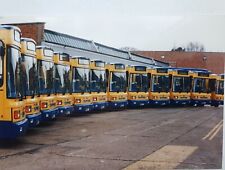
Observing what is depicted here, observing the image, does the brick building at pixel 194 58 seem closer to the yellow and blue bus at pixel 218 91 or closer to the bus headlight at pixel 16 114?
the yellow and blue bus at pixel 218 91

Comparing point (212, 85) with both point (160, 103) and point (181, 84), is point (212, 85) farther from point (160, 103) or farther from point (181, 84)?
point (160, 103)

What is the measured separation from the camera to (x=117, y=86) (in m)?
10.0

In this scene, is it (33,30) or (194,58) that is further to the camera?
(194,58)

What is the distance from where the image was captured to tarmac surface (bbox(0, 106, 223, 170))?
5.57m

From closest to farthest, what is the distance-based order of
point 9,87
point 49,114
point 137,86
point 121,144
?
point 9,87 < point 121,144 < point 49,114 < point 137,86

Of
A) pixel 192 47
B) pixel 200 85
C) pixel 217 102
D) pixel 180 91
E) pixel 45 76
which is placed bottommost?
pixel 217 102

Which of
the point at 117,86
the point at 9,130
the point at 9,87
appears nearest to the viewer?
the point at 9,130

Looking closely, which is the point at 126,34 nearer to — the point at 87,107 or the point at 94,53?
the point at 94,53

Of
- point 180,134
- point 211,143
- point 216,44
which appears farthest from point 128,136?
point 216,44

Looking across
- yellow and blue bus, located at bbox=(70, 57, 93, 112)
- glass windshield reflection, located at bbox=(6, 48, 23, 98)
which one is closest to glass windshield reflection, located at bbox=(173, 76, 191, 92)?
yellow and blue bus, located at bbox=(70, 57, 93, 112)

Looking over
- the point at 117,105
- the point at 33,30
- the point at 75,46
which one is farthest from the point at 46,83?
the point at 33,30

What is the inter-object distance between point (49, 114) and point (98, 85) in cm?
215

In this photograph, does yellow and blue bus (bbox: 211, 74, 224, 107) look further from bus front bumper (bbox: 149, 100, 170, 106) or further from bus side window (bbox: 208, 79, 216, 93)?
bus front bumper (bbox: 149, 100, 170, 106)

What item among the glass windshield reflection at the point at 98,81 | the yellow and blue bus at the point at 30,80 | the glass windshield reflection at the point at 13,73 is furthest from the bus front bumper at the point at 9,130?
the glass windshield reflection at the point at 98,81
